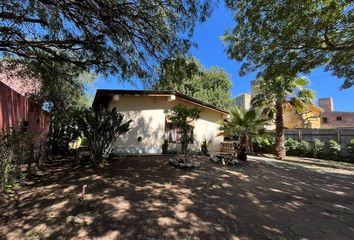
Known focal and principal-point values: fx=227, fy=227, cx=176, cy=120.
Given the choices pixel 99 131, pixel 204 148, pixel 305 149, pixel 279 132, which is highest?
pixel 99 131

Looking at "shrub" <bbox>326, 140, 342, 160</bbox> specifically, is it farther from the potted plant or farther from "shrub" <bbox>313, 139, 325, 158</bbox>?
the potted plant

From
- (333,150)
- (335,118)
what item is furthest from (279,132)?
(335,118)

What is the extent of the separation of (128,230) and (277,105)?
48.0 feet

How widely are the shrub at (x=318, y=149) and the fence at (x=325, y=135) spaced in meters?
0.68

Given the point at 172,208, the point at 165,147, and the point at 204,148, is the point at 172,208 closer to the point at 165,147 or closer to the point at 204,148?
the point at 165,147

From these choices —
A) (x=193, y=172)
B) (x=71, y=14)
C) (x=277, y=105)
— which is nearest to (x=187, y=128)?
(x=193, y=172)

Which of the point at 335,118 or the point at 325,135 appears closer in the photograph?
the point at 325,135

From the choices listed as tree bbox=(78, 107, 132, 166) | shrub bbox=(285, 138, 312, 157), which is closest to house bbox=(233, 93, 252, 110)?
shrub bbox=(285, 138, 312, 157)

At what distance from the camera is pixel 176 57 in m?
6.96

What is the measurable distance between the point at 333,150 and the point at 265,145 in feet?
15.7

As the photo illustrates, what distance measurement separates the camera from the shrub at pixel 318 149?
53.3 feet

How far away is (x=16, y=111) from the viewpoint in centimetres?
832

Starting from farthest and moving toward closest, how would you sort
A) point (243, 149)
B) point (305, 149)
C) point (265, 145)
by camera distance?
point (265, 145) → point (305, 149) → point (243, 149)

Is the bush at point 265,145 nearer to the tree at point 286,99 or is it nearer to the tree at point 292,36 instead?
the tree at point 286,99
